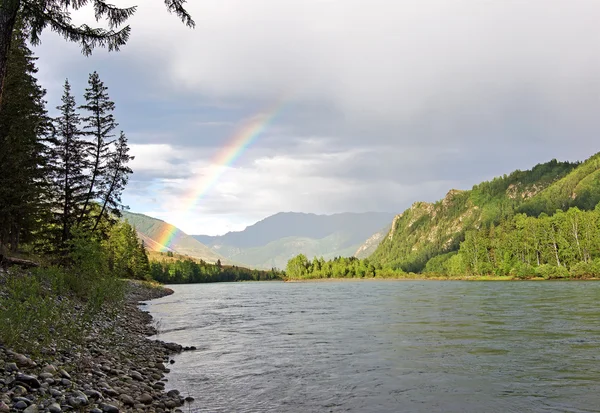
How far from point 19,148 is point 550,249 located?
178 meters

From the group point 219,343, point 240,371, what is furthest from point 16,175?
point 240,371

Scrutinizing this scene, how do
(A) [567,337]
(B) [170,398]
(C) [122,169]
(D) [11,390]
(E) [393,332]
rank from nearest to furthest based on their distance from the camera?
(D) [11,390], (B) [170,398], (A) [567,337], (E) [393,332], (C) [122,169]

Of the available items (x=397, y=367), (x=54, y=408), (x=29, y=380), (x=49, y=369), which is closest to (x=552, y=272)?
(x=397, y=367)

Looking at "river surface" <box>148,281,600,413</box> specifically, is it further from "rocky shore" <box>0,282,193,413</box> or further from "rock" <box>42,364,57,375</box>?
"rock" <box>42,364,57,375</box>

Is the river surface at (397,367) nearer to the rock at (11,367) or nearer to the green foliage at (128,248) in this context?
the rock at (11,367)

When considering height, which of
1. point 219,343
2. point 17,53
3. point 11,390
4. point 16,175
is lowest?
point 219,343

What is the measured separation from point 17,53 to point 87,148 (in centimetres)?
1362

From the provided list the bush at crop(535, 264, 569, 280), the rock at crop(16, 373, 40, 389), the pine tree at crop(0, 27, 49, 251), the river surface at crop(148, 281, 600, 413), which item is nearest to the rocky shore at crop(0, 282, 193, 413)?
the rock at crop(16, 373, 40, 389)

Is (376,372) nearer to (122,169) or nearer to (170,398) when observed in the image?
(170,398)

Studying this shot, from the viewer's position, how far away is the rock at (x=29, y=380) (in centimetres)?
1080

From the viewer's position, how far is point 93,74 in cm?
4878

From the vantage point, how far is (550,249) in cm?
16512

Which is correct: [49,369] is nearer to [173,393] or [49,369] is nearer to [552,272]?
[173,393]

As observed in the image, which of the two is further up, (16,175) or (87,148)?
(87,148)
